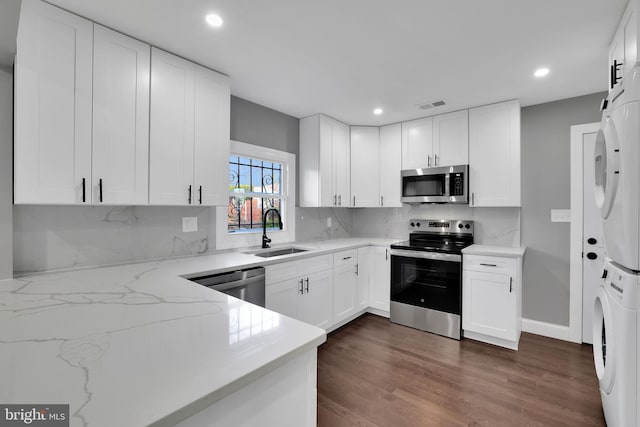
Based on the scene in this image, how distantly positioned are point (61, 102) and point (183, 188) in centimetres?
82

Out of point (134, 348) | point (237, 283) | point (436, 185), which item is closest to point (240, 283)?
point (237, 283)

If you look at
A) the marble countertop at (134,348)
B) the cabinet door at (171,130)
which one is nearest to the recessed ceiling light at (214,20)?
the cabinet door at (171,130)

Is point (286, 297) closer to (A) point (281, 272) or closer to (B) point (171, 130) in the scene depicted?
(A) point (281, 272)

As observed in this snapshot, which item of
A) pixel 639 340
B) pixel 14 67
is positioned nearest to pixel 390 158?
pixel 639 340

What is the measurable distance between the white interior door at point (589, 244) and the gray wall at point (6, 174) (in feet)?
14.7

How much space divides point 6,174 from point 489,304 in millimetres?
3763

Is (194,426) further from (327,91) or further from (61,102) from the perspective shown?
(327,91)

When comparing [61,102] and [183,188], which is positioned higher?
[61,102]

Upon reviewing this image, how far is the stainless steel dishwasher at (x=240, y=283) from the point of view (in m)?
2.00

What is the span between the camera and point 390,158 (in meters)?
3.86

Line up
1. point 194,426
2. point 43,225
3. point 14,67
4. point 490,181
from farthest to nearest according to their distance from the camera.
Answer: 1. point 490,181
2. point 43,225
3. point 14,67
4. point 194,426

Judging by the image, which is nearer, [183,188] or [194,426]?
[194,426]

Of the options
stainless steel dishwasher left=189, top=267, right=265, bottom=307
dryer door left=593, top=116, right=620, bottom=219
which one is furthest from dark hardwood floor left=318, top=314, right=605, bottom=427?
Answer: dryer door left=593, top=116, right=620, bottom=219

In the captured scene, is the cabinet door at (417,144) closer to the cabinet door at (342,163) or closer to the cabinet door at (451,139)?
the cabinet door at (451,139)
